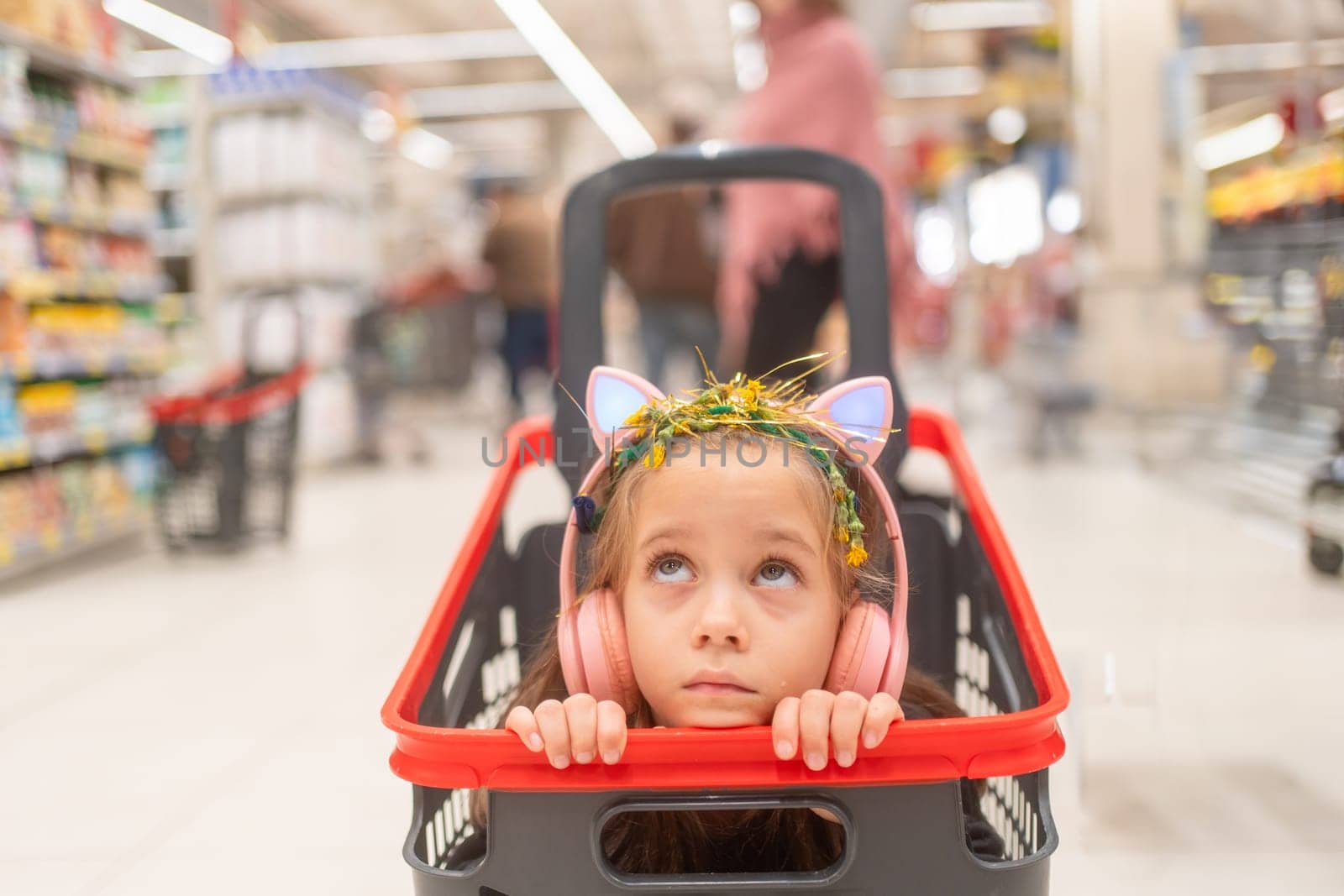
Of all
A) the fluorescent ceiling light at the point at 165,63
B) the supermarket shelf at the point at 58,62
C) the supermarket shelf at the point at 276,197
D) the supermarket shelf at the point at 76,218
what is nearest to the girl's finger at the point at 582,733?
the supermarket shelf at the point at 76,218

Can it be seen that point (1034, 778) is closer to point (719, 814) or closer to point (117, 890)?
point (719, 814)

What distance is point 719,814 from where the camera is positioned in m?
1.07

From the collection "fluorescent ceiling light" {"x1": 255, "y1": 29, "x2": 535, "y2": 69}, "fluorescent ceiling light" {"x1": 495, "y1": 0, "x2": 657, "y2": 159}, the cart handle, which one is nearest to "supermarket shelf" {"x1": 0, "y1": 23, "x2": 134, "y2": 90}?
the cart handle

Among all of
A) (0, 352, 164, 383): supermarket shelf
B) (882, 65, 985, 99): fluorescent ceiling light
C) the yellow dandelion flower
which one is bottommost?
the yellow dandelion flower

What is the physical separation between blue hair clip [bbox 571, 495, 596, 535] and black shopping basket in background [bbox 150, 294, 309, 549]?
2.73 metres

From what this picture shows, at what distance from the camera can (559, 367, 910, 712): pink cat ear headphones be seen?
96 cm

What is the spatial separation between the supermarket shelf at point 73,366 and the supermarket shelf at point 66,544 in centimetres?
48

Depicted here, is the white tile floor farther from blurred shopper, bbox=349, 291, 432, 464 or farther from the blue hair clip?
blurred shopper, bbox=349, 291, 432, 464

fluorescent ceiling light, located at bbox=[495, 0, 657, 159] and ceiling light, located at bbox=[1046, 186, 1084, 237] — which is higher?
fluorescent ceiling light, located at bbox=[495, 0, 657, 159]

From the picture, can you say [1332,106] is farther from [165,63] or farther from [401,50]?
[401,50]

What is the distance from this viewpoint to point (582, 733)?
83 centimetres

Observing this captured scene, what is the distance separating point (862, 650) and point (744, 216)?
182 cm

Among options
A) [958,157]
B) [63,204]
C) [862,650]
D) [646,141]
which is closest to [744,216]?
[862,650]

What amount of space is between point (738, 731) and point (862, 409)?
0.38 metres
